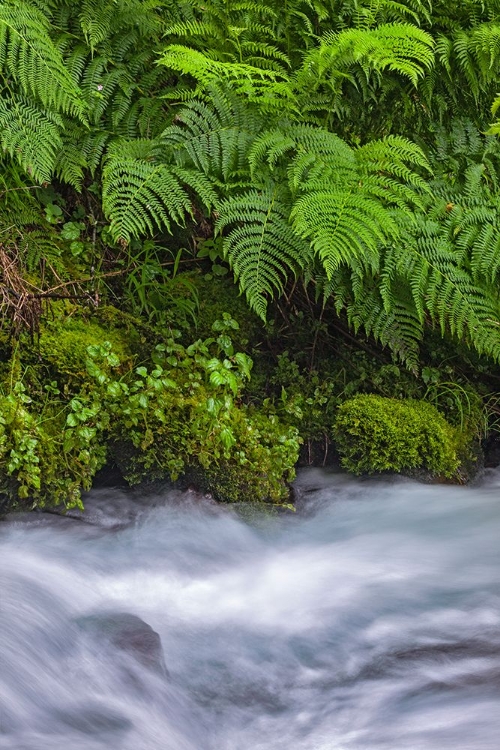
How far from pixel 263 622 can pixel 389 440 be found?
1253 millimetres

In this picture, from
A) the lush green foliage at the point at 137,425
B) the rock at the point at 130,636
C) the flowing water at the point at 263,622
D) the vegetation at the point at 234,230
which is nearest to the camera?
the flowing water at the point at 263,622

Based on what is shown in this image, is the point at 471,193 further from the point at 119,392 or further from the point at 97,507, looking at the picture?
the point at 97,507


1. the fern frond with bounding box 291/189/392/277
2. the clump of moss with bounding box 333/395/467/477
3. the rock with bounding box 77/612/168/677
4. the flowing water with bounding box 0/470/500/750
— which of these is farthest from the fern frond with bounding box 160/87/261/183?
the rock with bounding box 77/612/168/677

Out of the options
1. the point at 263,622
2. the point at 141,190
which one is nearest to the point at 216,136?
the point at 141,190

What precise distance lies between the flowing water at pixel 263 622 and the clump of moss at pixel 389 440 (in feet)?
0.34

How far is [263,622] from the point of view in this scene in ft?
9.45

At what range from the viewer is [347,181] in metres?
3.55

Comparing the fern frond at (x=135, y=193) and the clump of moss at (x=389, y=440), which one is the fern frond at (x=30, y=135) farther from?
the clump of moss at (x=389, y=440)

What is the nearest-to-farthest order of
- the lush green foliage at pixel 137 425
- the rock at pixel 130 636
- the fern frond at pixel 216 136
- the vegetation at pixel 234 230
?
the rock at pixel 130 636 < the lush green foliage at pixel 137 425 < the vegetation at pixel 234 230 < the fern frond at pixel 216 136

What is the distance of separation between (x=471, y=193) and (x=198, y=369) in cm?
167

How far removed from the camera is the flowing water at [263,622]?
94.0 inches

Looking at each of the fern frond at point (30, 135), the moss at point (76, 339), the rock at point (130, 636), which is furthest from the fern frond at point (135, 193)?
the rock at point (130, 636)

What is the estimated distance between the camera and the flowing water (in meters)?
2.39

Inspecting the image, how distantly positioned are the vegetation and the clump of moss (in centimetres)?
5
